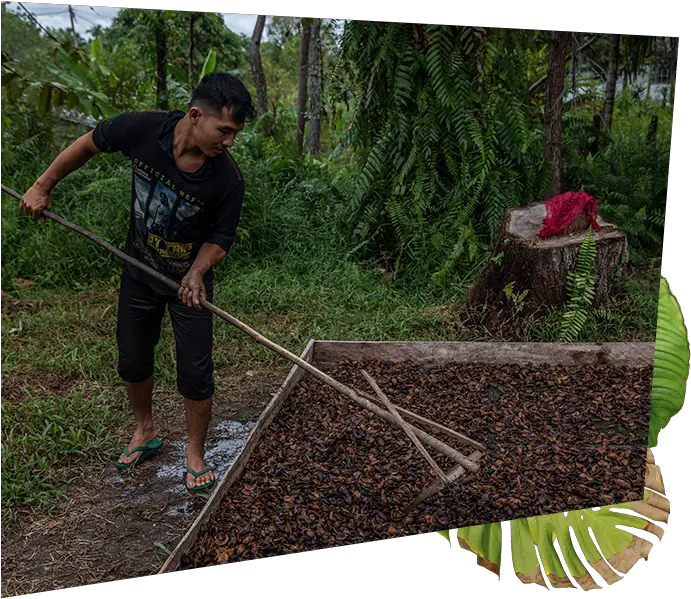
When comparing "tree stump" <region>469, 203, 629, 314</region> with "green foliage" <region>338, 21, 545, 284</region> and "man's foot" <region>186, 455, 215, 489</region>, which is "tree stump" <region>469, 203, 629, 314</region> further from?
"man's foot" <region>186, 455, 215, 489</region>

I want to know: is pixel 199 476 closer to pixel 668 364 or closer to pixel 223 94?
pixel 223 94

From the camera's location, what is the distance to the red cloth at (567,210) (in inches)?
108

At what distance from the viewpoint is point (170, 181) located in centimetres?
233

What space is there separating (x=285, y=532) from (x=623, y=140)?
6.19 feet

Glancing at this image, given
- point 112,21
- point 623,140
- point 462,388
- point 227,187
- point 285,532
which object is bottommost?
point 285,532

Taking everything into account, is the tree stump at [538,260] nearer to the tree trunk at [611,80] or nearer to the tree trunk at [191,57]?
the tree trunk at [611,80]

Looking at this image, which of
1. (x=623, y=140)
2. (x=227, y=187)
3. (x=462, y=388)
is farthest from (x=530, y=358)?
(x=227, y=187)

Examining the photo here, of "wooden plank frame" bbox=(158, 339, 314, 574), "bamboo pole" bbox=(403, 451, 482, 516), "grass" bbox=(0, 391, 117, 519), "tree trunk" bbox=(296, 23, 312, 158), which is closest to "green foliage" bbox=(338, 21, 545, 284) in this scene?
"tree trunk" bbox=(296, 23, 312, 158)

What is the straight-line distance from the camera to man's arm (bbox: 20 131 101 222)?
214cm

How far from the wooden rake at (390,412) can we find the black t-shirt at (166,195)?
3.2 inches

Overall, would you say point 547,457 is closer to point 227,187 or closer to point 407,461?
point 407,461

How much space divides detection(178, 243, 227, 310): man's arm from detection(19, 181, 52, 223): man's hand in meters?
0.48

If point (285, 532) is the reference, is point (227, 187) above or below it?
above

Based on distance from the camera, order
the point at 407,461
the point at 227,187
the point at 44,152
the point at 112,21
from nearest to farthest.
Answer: the point at 112,21 < the point at 44,152 < the point at 227,187 < the point at 407,461
